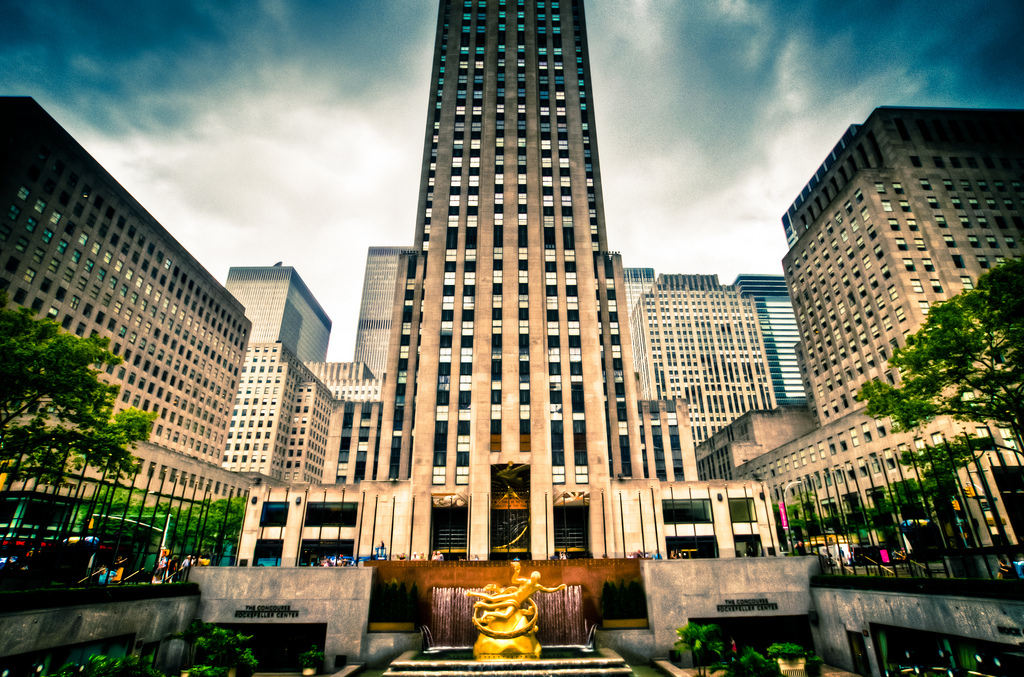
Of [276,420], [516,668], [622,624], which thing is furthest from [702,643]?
[276,420]

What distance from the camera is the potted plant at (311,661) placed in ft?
Answer: 84.1

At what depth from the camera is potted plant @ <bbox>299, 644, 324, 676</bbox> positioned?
84.1 feet

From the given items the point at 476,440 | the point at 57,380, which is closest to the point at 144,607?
the point at 57,380

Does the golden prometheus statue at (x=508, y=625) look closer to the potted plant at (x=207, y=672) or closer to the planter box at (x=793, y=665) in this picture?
the potted plant at (x=207, y=672)

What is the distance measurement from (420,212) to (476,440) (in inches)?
1623

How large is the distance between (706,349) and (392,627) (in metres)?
142

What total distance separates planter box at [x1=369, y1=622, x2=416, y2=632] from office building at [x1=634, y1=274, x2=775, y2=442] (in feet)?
403

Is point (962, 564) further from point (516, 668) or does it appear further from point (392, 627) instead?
point (392, 627)

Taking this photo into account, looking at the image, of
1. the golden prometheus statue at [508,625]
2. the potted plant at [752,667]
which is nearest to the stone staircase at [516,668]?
the golden prometheus statue at [508,625]

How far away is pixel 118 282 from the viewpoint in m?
78.6

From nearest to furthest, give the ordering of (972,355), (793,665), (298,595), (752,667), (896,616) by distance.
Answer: (752,667) < (896,616) < (793,665) < (972,355) < (298,595)

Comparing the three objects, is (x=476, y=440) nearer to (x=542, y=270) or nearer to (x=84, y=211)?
(x=542, y=270)

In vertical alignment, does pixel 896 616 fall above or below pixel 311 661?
above

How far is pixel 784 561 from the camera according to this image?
99.7 feet
